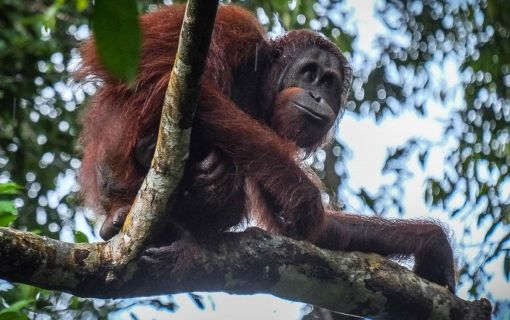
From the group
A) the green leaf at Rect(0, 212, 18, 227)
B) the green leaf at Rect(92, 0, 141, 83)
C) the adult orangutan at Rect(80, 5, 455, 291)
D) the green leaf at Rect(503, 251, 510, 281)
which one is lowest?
the green leaf at Rect(503, 251, 510, 281)

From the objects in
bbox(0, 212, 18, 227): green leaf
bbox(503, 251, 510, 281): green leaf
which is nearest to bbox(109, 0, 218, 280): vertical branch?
bbox(0, 212, 18, 227): green leaf

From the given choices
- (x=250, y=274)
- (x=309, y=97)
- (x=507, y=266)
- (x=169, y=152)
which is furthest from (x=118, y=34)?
(x=507, y=266)

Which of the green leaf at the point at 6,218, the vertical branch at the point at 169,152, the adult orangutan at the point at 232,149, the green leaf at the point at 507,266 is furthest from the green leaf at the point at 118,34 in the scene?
the green leaf at the point at 507,266

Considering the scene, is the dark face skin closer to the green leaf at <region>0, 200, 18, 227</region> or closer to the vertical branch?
the vertical branch

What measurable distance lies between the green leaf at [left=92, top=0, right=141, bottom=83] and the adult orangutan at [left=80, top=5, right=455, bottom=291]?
178 cm

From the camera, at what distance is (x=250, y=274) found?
2.65m

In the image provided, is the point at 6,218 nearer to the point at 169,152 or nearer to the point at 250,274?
the point at 169,152

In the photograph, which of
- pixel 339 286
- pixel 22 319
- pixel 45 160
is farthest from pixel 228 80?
pixel 45 160

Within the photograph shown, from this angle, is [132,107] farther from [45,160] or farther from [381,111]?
[381,111]

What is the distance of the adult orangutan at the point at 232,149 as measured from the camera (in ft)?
9.04

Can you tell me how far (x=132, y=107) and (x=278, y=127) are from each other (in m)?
0.80

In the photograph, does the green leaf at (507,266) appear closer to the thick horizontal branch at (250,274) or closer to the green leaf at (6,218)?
the thick horizontal branch at (250,274)

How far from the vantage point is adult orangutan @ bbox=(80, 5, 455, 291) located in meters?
2.76

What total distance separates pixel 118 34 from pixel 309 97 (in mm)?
2810
